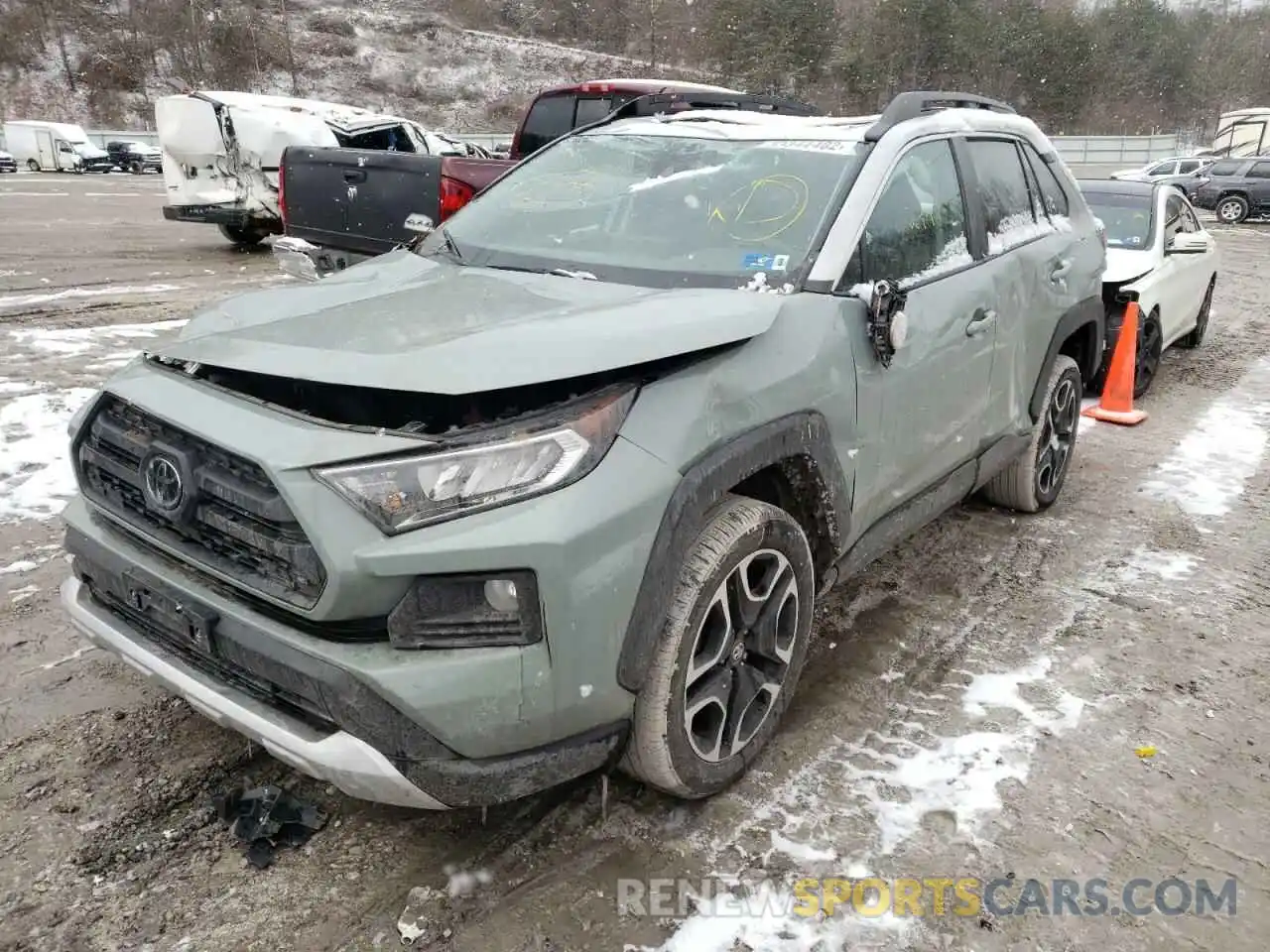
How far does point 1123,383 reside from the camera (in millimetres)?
6621

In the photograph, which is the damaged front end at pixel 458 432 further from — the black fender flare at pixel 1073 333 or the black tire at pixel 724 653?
the black fender flare at pixel 1073 333

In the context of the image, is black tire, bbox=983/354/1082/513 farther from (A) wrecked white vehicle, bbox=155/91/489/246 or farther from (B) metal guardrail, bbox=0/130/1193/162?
(B) metal guardrail, bbox=0/130/1193/162

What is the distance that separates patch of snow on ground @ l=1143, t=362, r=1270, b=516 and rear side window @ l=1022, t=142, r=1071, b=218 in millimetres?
1713

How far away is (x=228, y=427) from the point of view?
2.03 metres

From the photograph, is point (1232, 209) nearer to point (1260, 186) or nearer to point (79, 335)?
point (1260, 186)

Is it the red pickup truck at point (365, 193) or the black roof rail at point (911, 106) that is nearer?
the black roof rail at point (911, 106)

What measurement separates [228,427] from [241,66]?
6823cm

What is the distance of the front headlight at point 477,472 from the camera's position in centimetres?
191

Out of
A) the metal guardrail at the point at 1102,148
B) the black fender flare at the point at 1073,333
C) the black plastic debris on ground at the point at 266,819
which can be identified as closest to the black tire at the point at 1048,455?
the black fender flare at the point at 1073,333

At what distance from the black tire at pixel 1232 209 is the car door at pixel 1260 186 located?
0.19m

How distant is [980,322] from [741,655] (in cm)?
176

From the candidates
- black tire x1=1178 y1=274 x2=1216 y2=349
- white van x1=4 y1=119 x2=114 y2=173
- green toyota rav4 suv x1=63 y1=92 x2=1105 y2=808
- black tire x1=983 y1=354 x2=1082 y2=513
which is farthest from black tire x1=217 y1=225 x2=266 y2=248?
white van x1=4 y1=119 x2=114 y2=173

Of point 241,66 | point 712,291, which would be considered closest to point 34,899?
point 712,291

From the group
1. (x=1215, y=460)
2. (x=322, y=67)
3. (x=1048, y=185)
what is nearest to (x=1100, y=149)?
(x=1215, y=460)
